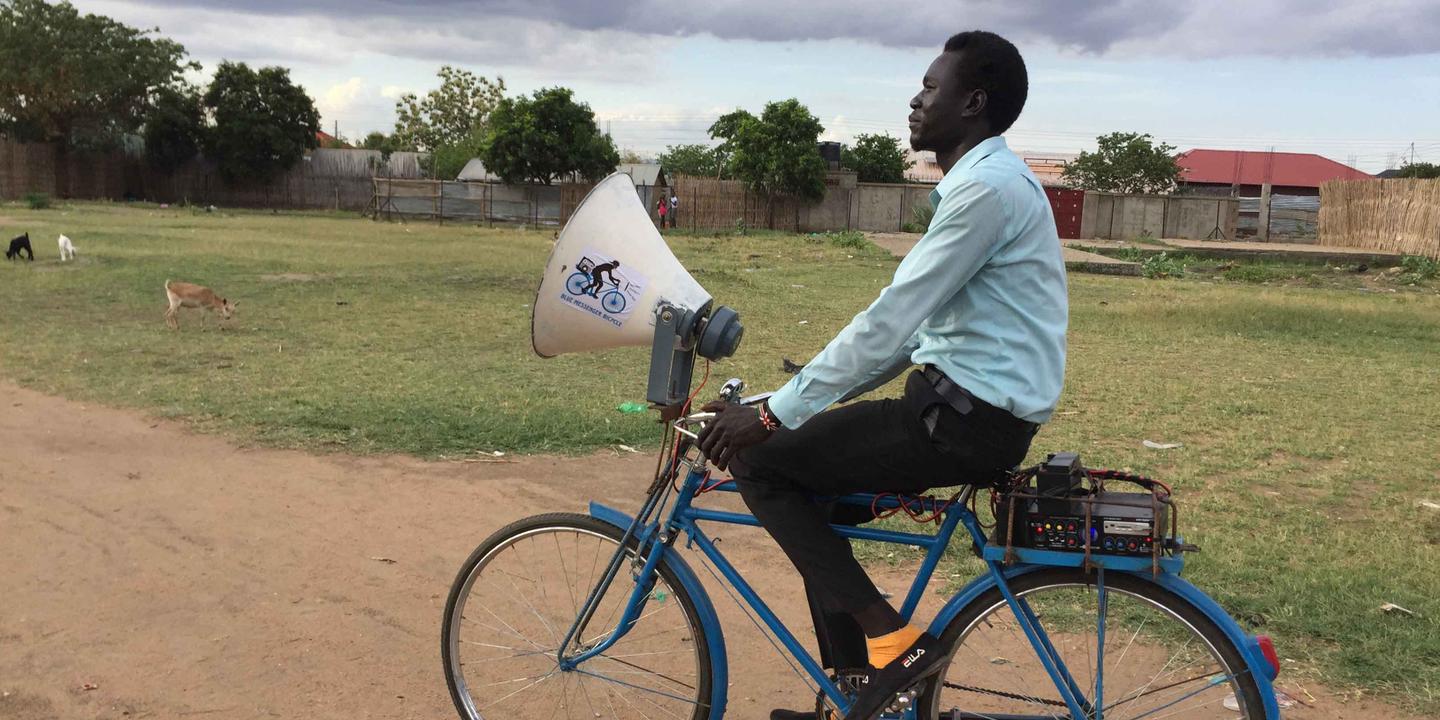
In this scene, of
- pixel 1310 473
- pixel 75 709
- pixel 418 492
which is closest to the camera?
pixel 75 709

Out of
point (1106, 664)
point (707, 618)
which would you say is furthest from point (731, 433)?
point (1106, 664)

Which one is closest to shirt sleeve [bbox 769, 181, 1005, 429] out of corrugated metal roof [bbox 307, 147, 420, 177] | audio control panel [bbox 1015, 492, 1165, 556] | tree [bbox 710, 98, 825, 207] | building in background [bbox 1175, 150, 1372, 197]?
audio control panel [bbox 1015, 492, 1165, 556]

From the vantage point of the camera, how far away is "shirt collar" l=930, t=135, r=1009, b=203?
7.66 ft

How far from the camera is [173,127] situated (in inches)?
1677

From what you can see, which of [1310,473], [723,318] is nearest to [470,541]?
[723,318]

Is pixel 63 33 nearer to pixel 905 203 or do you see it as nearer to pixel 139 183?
pixel 139 183

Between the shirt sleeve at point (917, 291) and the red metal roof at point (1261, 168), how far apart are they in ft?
204

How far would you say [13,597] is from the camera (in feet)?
13.2

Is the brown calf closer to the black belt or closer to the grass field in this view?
the grass field

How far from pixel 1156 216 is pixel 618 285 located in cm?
3785

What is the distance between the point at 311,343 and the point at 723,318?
7.96 meters

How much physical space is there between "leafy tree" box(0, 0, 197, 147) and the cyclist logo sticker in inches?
1803

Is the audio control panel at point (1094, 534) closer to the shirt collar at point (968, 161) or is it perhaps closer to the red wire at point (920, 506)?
the red wire at point (920, 506)

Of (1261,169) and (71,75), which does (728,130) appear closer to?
(71,75)
